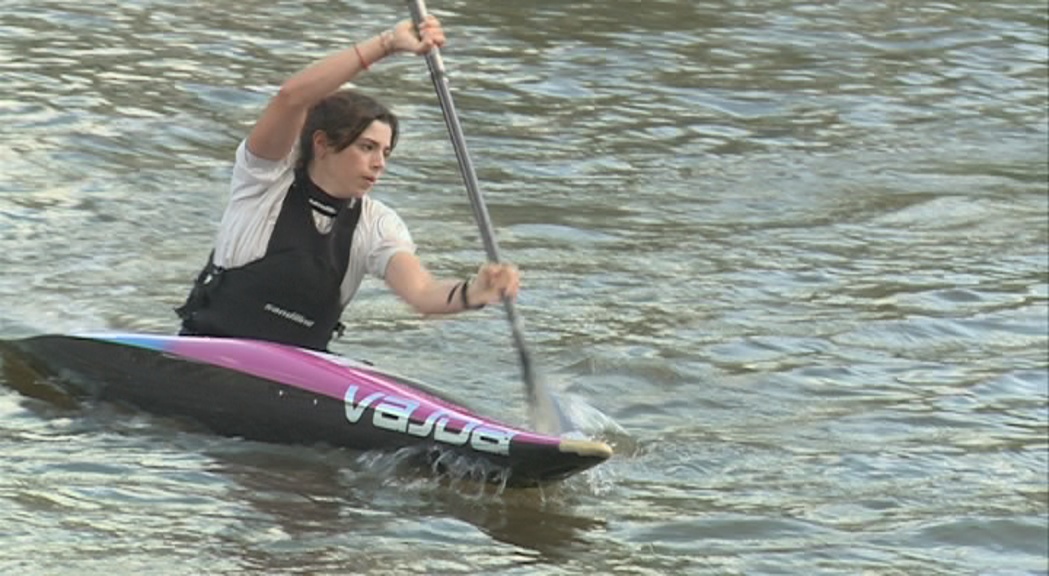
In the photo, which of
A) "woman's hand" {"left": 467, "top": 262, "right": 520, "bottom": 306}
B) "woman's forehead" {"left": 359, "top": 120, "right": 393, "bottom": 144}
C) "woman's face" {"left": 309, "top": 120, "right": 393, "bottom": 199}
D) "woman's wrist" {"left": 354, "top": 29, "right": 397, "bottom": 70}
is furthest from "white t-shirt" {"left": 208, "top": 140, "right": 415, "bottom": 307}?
"woman's wrist" {"left": 354, "top": 29, "right": 397, "bottom": 70}

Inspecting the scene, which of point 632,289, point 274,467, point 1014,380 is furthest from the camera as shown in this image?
point 632,289

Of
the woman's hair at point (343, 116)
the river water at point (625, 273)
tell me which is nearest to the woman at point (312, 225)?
the woman's hair at point (343, 116)

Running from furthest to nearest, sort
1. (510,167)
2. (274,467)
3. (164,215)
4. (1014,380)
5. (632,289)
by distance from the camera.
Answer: (510,167)
(164,215)
(632,289)
(1014,380)
(274,467)

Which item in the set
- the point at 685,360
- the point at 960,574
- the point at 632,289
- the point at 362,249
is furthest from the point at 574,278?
the point at 960,574

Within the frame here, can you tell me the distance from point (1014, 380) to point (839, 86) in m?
6.64

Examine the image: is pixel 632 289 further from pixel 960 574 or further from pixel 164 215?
pixel 960 574

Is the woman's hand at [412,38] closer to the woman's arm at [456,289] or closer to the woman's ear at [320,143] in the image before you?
the woman's ear at [320,143]

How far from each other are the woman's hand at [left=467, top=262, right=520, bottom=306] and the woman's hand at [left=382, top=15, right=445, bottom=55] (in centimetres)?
70

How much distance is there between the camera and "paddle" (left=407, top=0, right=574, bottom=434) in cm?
711

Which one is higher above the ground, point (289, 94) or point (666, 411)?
point (289, 94)

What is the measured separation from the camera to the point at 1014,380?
8.80 metres

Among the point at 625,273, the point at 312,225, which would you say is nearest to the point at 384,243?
the point at 312,225

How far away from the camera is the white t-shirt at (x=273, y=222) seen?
7.10m

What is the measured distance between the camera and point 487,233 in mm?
7254
